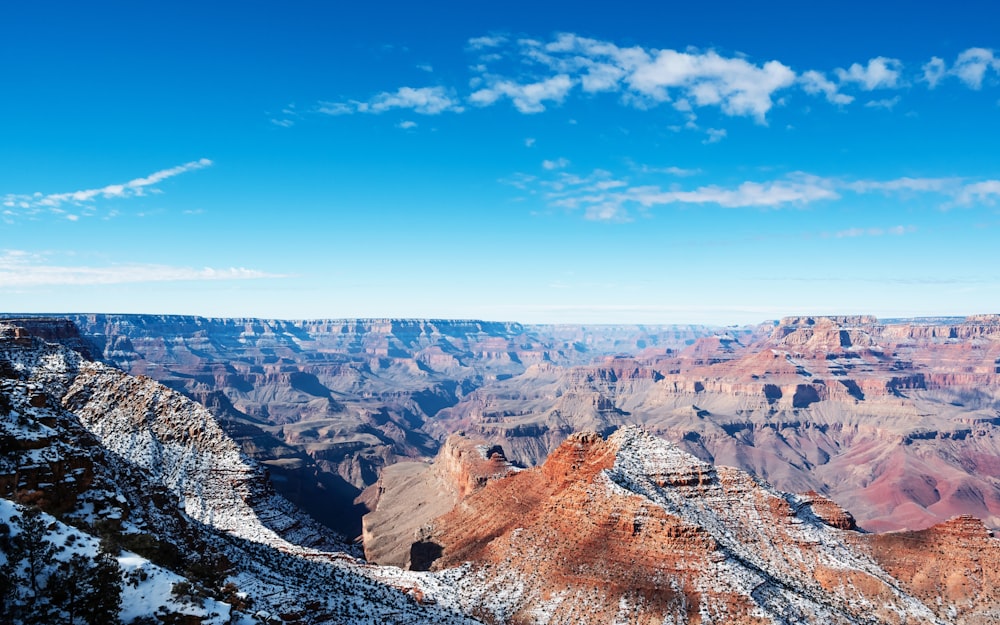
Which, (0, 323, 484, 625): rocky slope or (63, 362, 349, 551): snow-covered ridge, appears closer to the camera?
(0, 323, 484, 625): rocky slope

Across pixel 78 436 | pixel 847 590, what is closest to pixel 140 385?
pixel 78 436

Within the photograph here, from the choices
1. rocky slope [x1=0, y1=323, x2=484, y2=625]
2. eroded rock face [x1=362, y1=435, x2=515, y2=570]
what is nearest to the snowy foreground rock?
rocky slope [x1=0, y1=323, x2=484, y2=625]

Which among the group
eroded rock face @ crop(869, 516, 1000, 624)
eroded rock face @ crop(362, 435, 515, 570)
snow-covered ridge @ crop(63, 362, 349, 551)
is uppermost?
snow-covered ridge @ crop(63, 362, 349, 551)

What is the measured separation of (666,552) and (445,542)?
32181 millimetres

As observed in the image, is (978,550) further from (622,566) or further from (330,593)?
(330,593)

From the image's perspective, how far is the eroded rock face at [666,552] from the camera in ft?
161

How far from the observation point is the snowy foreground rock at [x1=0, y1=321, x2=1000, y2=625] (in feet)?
92.8

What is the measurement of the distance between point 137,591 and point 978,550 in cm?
7329

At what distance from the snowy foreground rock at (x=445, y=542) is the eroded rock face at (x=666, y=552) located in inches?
7.6

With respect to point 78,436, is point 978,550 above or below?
below

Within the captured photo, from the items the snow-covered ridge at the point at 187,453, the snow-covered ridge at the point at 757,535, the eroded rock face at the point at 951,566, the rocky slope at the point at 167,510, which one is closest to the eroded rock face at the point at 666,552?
the snow-covered ridge at the point at 757,535

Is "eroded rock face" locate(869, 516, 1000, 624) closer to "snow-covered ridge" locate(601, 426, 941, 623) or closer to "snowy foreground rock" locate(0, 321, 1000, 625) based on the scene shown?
"snowy foreground rock" locate(0, 321, 1000, 625)

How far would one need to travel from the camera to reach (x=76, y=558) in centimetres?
2544

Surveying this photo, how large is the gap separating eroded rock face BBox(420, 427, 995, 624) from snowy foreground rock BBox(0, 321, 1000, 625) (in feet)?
0.63
